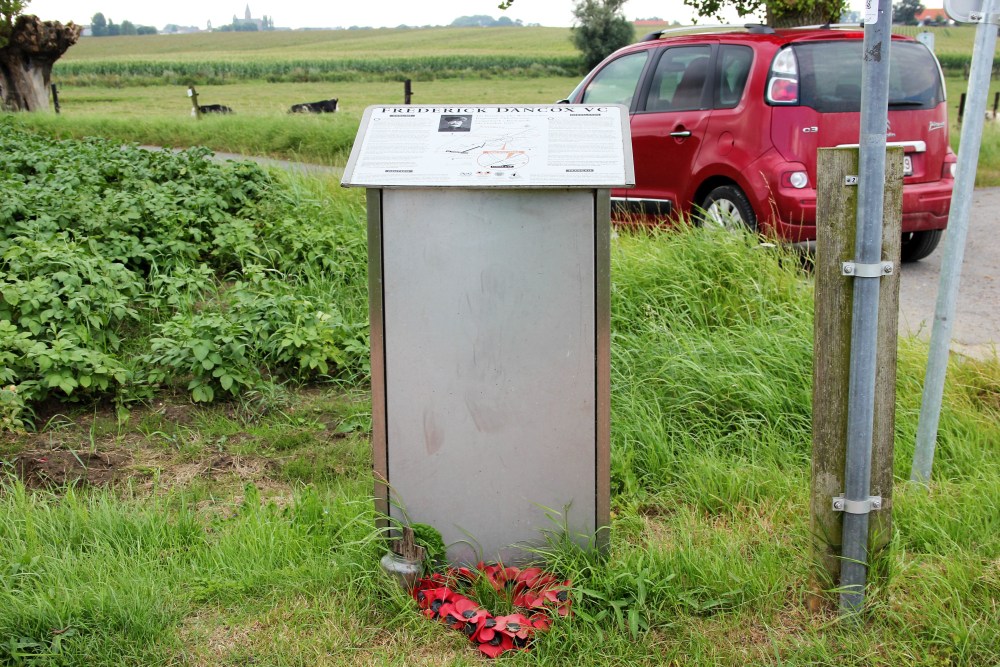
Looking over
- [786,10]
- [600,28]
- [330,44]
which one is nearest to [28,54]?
[786,10]

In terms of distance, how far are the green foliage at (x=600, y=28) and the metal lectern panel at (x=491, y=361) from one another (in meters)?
58.9

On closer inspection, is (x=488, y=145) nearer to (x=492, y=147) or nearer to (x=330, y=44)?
(x=492, y=147)

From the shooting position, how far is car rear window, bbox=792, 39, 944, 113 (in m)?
6.91

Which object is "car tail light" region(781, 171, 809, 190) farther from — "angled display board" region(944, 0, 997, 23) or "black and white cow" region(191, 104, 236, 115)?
"black and white cow" region(191, 104, 236, 115)

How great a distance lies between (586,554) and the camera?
3.16 metres

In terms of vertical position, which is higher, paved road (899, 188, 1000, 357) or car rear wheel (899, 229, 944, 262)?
car rear wheel (899, 229, 944, 262)

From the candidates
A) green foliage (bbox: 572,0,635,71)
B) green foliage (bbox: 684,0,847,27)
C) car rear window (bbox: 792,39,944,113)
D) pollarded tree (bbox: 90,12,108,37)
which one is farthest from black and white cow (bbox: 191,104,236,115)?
pollarded tree (bbox: 90,12,108,37)

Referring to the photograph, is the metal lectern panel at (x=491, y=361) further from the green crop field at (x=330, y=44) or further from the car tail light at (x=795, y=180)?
the green crop field at (x=330, y=44)

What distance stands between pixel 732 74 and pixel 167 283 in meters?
4.22

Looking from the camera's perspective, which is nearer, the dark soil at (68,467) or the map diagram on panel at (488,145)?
the map diagram on panel at (488,145)

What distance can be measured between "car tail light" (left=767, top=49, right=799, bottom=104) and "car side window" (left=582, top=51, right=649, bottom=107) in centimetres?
151

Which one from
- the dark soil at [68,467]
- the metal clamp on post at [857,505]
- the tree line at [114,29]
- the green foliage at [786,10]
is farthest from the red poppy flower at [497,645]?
the tree line at [114,29]

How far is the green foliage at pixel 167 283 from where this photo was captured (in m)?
4.99

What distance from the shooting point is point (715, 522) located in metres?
3.54
